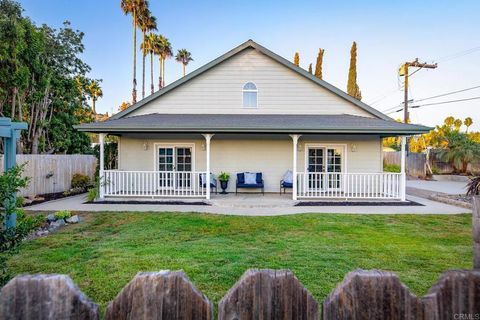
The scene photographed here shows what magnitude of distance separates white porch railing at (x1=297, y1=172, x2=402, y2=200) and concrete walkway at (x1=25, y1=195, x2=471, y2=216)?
A: 3.90ft

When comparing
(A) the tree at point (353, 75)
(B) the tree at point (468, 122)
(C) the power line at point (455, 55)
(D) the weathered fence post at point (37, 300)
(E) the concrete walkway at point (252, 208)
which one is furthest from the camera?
(B) the tree at point (468, 122)

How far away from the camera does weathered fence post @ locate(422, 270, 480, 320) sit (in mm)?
1047

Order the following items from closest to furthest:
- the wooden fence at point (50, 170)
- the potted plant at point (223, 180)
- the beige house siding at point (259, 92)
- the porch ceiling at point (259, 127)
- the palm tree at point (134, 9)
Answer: the porch ceiling at point (259, 127), the wooden fence at point (50, 170), the potted plant at point (223, 180), the beige house siding at point (259, 92), the palm tree at point (134, 9)

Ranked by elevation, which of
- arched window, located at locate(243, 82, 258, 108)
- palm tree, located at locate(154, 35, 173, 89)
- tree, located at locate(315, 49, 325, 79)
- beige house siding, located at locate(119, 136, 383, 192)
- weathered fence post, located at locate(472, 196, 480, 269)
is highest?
palm tree, located at locate(154, 35, 173, 89)

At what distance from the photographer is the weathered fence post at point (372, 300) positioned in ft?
3.42

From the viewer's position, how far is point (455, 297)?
1.05 meters

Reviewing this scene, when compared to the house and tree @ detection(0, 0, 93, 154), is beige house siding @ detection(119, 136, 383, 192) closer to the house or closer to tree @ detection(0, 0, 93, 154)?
the house

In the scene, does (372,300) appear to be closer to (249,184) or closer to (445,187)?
(249,184)

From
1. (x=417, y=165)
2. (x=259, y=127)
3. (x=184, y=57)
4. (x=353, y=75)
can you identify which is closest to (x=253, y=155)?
(x=259, y=127)

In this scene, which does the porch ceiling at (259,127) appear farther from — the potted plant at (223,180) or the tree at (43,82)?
the tree at (43,82)

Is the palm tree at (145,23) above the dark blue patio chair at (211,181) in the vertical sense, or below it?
above

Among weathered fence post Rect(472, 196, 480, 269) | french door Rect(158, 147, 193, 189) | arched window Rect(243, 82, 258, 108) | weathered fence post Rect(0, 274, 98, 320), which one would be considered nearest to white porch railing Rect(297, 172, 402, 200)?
arched window Rect(243, 82, 258, 108)

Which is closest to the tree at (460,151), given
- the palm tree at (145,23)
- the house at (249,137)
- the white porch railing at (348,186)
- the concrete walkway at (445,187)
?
the concrete walkway at (445,187)

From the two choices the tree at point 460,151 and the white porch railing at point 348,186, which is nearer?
the white porch railing at point 348,186
